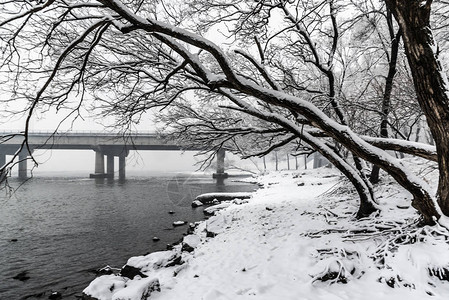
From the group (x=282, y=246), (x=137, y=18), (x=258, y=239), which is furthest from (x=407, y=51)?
(x=258, y=239)

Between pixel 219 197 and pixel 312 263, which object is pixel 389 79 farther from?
pixel 219 197

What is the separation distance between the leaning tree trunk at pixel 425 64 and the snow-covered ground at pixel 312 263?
5.91ft

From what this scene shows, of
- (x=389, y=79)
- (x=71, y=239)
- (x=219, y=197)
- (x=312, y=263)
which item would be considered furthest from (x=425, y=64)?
(x=219, y=197)

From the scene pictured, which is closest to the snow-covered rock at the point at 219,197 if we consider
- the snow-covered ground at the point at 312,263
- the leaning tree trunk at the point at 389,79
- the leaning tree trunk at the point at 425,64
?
the snow-covered ground at the point at 312,263

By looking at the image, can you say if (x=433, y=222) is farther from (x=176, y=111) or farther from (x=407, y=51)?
(x=176, y=111)

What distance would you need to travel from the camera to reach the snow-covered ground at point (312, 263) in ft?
13.4

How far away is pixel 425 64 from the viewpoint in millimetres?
3553

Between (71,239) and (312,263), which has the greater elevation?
(312,263)

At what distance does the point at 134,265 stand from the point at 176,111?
204 inches

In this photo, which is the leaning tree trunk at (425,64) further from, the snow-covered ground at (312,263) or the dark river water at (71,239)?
the dark river water at (71,239)

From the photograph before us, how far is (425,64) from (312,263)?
388 centimetres

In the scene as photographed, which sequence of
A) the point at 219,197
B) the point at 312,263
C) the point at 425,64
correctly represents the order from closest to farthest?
the point at 425,64 → the point at 312,263 → the point at 219,197

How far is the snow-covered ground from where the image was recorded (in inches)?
161

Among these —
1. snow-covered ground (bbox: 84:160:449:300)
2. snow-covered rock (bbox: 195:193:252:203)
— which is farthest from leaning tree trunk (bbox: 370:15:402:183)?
snow-covered rock (bbox: 195:193:252:203)
